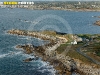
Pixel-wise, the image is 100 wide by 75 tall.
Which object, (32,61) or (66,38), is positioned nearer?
(32,61)

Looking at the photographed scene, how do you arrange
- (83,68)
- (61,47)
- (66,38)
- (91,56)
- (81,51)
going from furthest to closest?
(66,38)
(61,47)
(81,51)
(91,56)
(83,68)

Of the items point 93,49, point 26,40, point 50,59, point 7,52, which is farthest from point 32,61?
point 26,40

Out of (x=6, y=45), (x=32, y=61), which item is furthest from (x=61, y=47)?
(x=6, y=45)

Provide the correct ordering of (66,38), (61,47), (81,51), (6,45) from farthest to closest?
(66,38) < (6,45) < (61,47) < (81,51)

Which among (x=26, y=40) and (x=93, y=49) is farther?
(x=26, y=40)

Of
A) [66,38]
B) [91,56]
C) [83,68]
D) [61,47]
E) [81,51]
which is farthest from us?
[66,38]

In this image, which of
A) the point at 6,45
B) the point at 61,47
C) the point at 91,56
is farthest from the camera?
the point at 6,45

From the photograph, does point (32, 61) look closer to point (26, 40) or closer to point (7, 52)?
point (7, 52)

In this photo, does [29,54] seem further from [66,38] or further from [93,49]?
[66,38]
